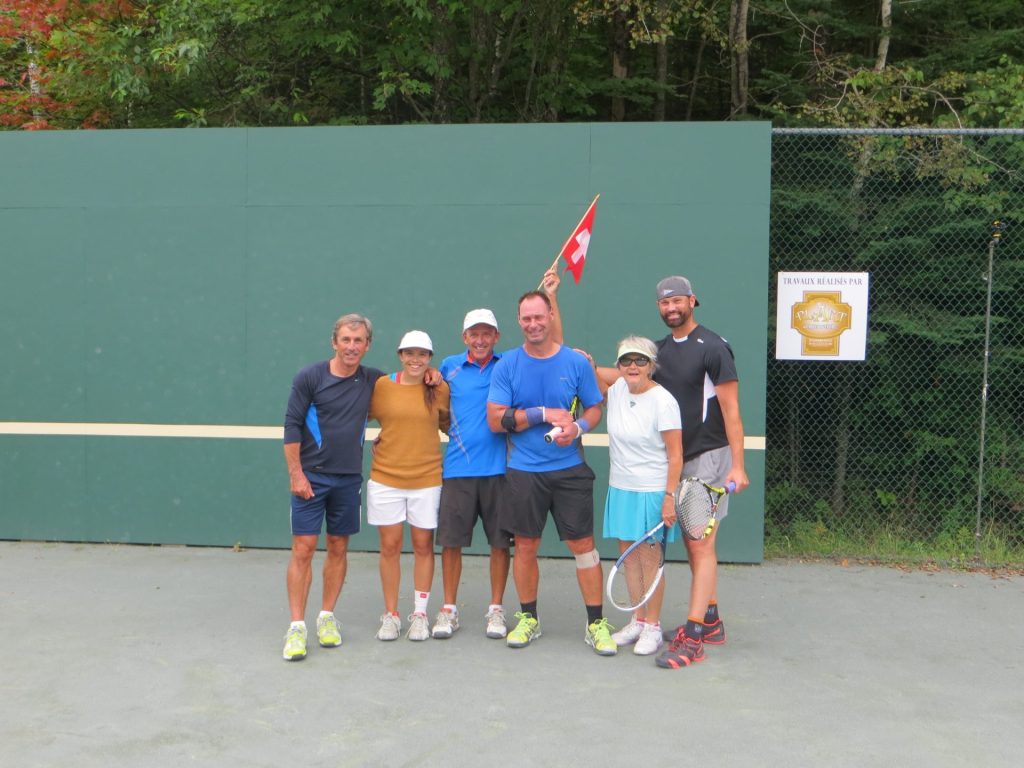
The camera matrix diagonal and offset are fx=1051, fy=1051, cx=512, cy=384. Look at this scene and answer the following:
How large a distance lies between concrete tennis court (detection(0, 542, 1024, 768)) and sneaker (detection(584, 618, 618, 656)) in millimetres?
87

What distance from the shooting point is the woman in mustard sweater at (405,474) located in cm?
539

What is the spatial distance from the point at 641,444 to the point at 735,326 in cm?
211

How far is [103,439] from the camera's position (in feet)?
24.5

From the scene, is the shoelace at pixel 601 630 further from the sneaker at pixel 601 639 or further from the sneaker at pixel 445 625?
the sneaker at pixel 445 625

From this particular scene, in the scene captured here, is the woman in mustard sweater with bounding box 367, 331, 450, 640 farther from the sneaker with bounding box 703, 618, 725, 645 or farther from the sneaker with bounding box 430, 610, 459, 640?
the sneaker with bounding box 703, 618, 725, 645

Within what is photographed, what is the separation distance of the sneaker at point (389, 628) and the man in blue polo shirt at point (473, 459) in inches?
7.5

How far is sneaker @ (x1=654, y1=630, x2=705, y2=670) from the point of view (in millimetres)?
5047

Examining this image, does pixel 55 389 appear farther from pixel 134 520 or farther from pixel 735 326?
pixel 735 326

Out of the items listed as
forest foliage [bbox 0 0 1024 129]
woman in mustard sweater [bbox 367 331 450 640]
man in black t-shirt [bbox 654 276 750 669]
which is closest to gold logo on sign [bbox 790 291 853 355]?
man in black t-shirt [bbox 654 276 750 669]

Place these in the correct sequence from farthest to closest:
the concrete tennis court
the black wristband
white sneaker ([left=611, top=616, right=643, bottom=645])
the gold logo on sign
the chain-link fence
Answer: the chain-link fence
the gold logo on sign
white sneaker ([left=611, top=616, right=643, bottom=645])
the black wristband
the concrete tennis court

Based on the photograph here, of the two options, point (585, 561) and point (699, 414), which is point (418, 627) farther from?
point (699, 414)

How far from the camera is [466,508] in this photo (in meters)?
5.46

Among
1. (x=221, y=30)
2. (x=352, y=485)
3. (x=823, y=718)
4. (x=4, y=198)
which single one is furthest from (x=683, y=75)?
(x=823, y=718)

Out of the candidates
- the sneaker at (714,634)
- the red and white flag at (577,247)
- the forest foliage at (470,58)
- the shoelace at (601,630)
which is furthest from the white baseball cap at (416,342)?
the forest foliage at (470,58)
